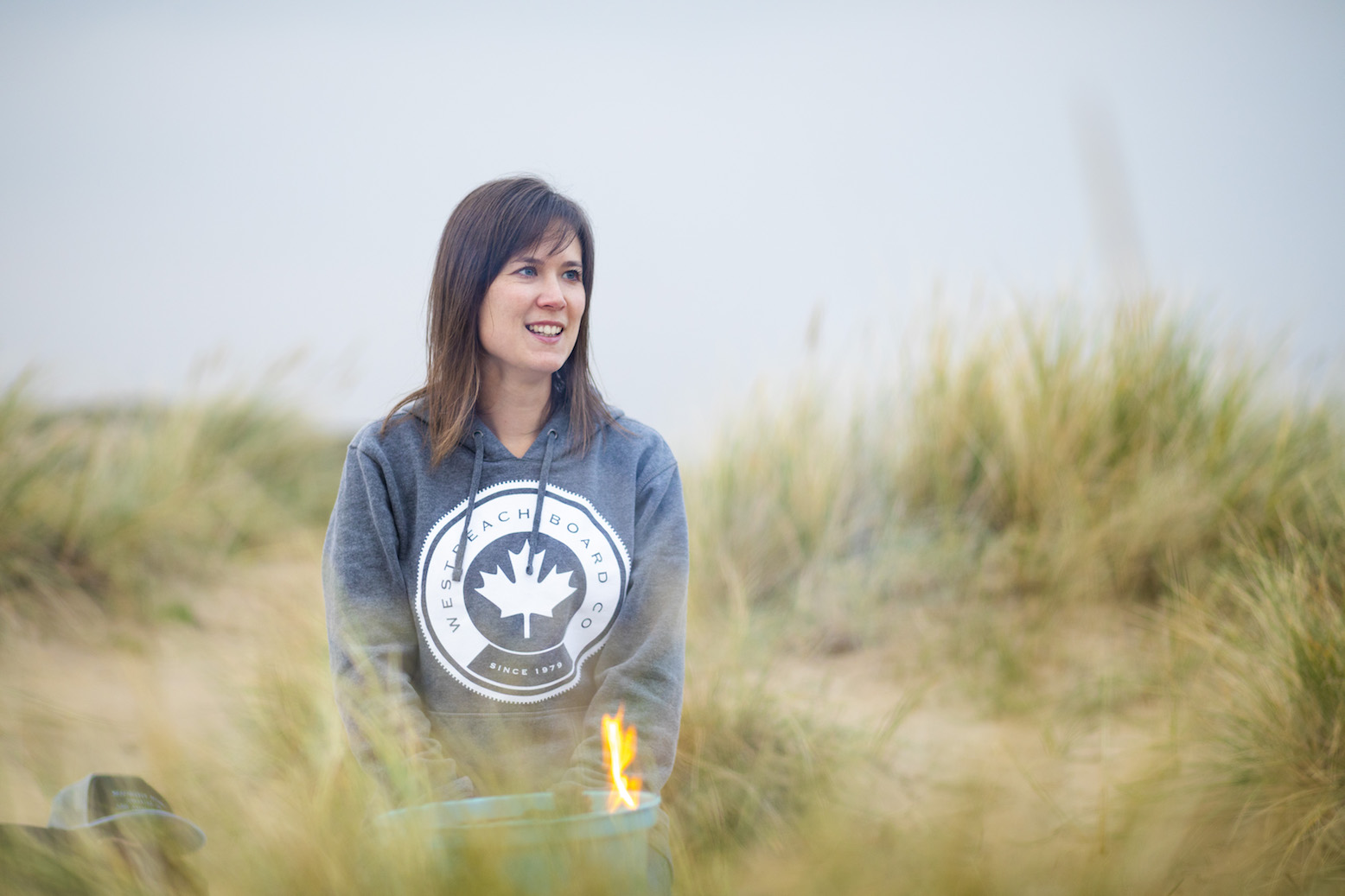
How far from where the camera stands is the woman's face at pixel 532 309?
5.79 ft

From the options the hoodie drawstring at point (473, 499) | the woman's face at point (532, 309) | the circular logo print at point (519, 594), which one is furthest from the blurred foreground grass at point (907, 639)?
the woman's face at point (532, 309)

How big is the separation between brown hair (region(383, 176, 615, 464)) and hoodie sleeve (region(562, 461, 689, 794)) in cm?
25

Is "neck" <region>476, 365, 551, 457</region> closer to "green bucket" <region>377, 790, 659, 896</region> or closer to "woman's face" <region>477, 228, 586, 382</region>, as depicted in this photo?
"woman's face" <region>477, 228, 586, 382</region>

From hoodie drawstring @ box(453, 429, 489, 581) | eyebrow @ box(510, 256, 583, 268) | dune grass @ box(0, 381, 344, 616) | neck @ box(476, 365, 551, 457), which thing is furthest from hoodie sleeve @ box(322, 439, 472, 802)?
dune grass @ box(0, 381, 344, 616)

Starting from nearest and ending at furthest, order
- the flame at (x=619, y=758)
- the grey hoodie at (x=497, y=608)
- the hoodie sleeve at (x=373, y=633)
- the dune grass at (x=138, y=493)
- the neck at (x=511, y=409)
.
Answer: the flame at (x=619, y=758)
the hoodie sleeve at (x=373, y=633)
the grey hoodie at (x=497, y=608)
the neck at (x=511, y=409)
the dune grass at (x=138, y=493)

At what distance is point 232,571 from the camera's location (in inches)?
181

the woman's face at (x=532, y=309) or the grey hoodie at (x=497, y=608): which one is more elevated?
the woman's face at (x=532, y=309)

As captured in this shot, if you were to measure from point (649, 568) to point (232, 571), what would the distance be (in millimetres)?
3501

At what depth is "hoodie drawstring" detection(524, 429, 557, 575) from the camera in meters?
1.78

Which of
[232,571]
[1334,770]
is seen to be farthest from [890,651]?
[232,571]

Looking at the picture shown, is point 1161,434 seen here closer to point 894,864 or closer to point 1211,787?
point 1211,787

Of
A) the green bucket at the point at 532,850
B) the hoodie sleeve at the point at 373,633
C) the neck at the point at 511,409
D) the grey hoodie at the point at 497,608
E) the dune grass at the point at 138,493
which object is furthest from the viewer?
the dune grass at the point at 138,493

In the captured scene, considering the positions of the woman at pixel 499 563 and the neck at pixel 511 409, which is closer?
the woman at pixel 499 563

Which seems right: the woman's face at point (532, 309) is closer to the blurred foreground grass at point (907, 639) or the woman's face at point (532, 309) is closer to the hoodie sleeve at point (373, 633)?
the hoodie sleeve at point (373, 633)
